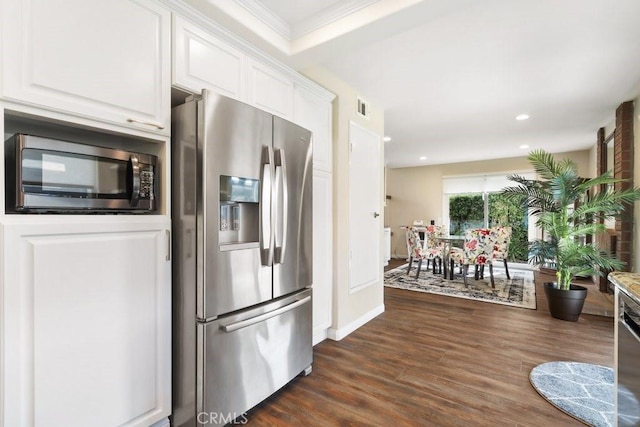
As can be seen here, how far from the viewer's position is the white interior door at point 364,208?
3137 millimetres

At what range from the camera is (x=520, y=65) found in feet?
8.96

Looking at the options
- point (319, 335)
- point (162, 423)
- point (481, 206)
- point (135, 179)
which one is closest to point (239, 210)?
point (135, 179)

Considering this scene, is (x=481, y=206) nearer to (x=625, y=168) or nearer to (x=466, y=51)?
(x=625, y=168)

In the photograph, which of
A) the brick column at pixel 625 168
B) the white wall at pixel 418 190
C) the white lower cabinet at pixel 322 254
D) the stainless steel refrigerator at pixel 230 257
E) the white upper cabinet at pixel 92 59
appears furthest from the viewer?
the white wall at pixel 418 190

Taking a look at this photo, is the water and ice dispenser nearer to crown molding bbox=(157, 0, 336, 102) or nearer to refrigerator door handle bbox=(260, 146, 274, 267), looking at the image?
refrigerator door handle bbox=(260, 146, 274, 267)

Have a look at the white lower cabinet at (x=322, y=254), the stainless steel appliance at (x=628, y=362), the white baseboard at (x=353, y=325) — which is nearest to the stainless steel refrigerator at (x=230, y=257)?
the white lower cabinet at (x=322, y=254)

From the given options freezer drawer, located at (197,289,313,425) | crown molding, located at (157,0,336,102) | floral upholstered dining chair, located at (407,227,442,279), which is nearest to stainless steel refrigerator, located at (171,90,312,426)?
freezer drawer, located at (197,289,313,425)

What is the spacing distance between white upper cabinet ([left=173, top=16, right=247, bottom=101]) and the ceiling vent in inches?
62.2

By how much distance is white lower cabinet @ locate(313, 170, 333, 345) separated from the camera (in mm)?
2676

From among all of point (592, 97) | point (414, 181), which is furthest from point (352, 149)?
point (414, 181)

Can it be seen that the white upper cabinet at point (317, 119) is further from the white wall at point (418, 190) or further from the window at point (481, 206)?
the white wall at point (418, 190)

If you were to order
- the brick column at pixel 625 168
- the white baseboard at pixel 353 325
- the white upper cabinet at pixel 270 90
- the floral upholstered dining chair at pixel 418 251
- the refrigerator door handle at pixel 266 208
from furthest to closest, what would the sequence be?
the floral upholstered dining chair at pixel 418 251, the brick column at pixel 625 168, the white baseboard at pixel 353 325, the white upper cabinet at pixel 270 90, the refrigerator door handle at pixel 266 208

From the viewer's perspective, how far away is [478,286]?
5000 millimetres

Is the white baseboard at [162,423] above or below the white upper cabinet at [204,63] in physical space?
below
